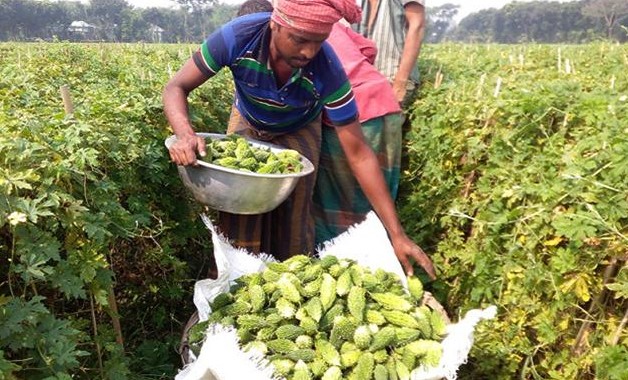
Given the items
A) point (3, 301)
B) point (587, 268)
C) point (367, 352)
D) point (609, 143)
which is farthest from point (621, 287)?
point (3, 301)

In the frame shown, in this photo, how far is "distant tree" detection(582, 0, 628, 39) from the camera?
67.2 m

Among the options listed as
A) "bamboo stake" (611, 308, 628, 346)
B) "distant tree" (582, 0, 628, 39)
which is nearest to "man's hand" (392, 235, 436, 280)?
"bamboo stake" (611, 308, 628, 346)

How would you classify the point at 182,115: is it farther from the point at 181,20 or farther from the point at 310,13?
the point at 181,20

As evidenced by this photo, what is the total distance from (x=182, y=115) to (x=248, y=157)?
17.0 inches

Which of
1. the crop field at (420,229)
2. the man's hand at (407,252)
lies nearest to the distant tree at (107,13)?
the crop field at (420,229)

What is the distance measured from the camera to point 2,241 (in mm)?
2051

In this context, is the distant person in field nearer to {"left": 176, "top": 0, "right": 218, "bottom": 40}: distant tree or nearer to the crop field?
the crop field

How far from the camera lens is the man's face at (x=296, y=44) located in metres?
2.68

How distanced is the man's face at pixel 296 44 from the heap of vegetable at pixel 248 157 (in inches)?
19.8

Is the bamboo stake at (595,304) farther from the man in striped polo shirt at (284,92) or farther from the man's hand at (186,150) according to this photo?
the man's hand at (186,150)

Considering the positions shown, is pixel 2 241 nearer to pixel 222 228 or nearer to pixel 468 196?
pixel 222 228

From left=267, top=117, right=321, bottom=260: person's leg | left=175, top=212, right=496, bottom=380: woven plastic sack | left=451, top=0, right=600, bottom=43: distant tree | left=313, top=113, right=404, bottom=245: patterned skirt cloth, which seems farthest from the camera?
left=451, top=0, right=600, bottom=43: distant tree

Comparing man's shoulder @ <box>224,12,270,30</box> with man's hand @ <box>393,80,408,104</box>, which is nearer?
man's shoulder @ <box>224,12,270,30</box>

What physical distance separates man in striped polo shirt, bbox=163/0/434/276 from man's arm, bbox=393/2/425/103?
171cm
